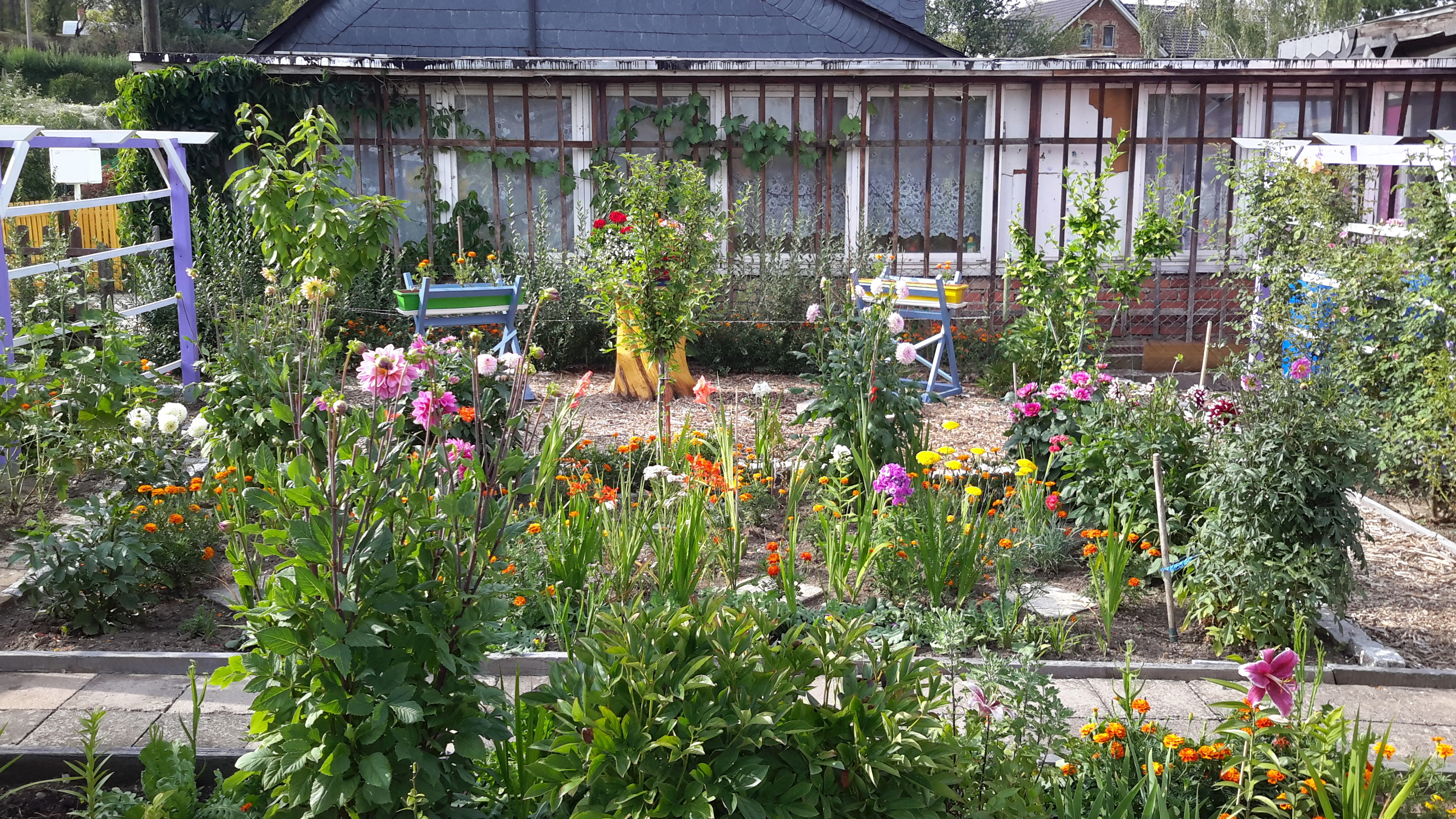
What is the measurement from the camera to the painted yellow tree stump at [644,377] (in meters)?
7.09

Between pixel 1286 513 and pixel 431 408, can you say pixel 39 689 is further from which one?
pixel 1286 513

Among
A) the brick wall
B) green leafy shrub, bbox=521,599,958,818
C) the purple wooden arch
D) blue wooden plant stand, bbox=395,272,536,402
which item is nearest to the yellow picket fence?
the purple wooden arch

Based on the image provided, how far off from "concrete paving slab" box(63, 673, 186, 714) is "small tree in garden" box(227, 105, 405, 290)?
8.38ft

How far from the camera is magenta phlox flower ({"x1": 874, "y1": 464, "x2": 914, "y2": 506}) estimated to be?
150 inches

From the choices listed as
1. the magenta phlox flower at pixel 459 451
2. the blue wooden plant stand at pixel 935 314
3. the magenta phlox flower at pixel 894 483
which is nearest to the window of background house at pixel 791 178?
the blue wooden plant stand at pixel 935 314

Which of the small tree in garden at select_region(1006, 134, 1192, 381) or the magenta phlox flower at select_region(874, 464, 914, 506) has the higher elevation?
the small tree in garden at select_region(1006, 134, 1192, 381)

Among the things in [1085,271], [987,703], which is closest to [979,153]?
[1085,271]

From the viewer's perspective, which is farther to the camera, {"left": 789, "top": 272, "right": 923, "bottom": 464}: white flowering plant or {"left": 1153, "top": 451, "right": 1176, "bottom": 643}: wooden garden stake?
{"left": 789, "top": 272, "right": 923, "bottom": 464}: white flowering plant

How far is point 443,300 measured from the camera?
686 cm

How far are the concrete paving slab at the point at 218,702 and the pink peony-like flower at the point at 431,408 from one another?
4.15ft

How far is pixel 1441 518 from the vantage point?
4973mm

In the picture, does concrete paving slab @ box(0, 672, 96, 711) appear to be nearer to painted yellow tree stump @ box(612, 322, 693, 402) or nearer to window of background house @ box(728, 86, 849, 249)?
painted yellow tree stump @ box(612, 322, 693, 402)

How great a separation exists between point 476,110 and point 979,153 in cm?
411

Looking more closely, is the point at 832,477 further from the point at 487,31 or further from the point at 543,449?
the point at 487,31
